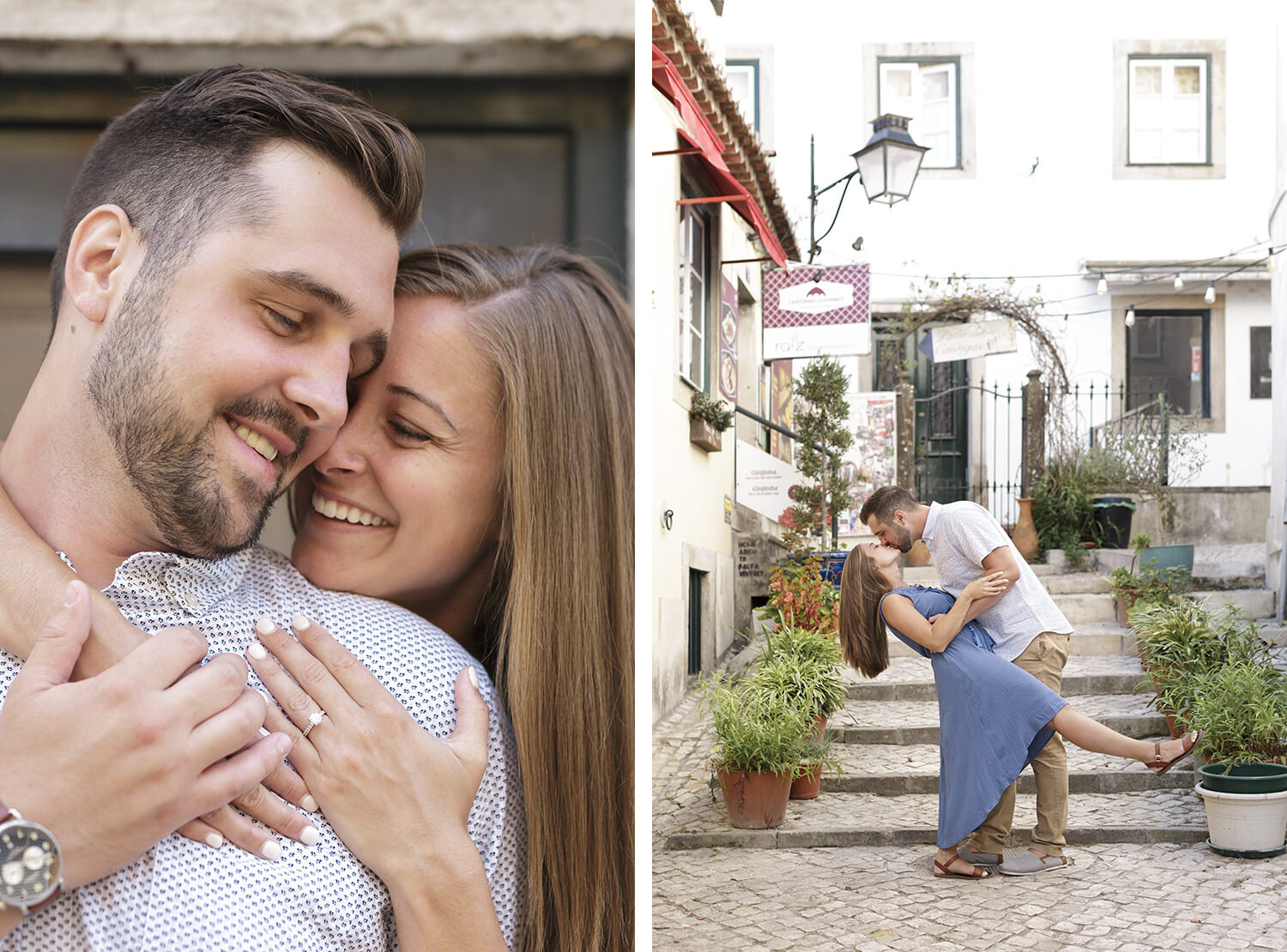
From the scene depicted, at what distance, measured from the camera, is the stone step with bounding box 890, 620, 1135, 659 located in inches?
77.5

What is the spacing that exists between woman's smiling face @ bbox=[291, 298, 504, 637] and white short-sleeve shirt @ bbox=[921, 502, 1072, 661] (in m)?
0.92

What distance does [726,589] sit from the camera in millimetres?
2303

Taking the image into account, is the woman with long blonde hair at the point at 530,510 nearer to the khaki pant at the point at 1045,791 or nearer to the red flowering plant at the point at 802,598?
the red flowering plant at the point at 802,598

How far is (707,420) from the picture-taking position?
231 cm

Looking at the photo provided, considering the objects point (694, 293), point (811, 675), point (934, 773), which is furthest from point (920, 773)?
point (694, 293)

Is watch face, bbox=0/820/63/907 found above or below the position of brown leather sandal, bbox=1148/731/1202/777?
above

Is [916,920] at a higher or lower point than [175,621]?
lower

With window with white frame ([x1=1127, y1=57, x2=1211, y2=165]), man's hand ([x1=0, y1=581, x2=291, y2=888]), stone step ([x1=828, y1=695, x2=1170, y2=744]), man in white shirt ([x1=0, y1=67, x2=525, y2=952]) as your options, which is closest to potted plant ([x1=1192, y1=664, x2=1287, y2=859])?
stone step ([x1=828, y1=695, x2=1170, y2=744])

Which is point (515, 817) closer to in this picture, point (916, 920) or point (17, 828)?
point (17, 828)

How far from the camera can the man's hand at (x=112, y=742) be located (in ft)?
3.57

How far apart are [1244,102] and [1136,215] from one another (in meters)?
0.31

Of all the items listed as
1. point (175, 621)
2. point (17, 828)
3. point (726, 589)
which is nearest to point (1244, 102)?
point (726, 589)

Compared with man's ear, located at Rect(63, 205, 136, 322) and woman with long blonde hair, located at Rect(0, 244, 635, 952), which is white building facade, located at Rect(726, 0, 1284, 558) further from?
man's ear, located at Rect(63, 205, 136, 322)

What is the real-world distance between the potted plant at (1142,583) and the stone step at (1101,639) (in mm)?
27
